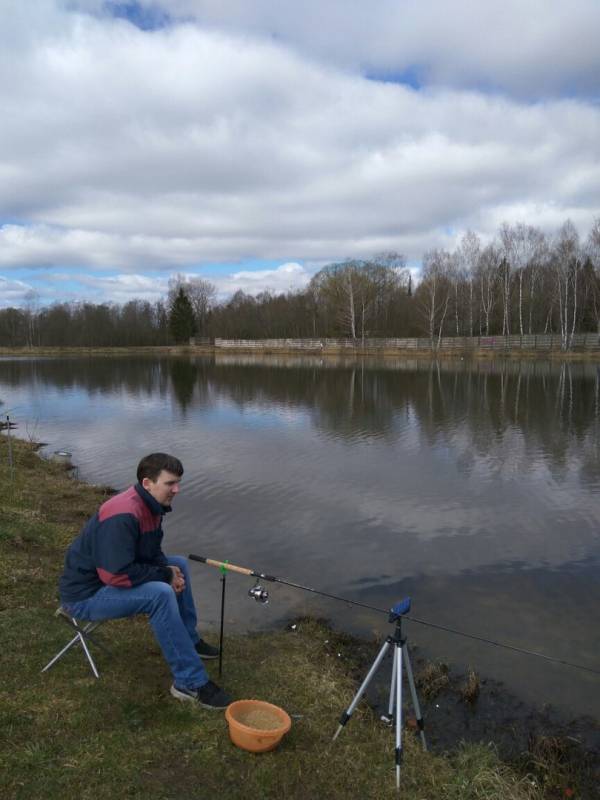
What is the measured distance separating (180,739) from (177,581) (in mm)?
1158

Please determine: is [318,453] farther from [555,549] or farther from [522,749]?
[522,749]

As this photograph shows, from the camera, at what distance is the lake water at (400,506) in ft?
23.1

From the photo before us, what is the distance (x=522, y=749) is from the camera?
4.84m

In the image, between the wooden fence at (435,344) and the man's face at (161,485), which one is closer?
the man's face at (161,485)

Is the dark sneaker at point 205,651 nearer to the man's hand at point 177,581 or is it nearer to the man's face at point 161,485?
the man's hand at point 177,581

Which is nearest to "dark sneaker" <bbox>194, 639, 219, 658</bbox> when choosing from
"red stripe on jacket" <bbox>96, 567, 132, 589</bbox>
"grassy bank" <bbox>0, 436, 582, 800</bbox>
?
"grassy bank" <bbox>0, 436, 582, 800</bbox>

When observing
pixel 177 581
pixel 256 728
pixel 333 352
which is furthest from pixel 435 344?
pixel 256 728

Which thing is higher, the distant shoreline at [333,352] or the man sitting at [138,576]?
the distant shoreline at [333,352]

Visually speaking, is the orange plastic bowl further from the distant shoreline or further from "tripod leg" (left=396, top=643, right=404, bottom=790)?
the distant shoreline

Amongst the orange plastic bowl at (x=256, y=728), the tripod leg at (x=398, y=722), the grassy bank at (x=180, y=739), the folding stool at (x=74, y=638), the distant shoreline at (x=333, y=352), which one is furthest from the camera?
the distant shoreline at (x=333, y=352)

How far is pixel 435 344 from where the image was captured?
72500 millimetres

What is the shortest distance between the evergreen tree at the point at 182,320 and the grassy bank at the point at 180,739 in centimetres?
9656

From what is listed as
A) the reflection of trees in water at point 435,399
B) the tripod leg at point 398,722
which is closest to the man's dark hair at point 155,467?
the tripod leg at point 398,722

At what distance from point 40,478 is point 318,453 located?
7681 millimetres
